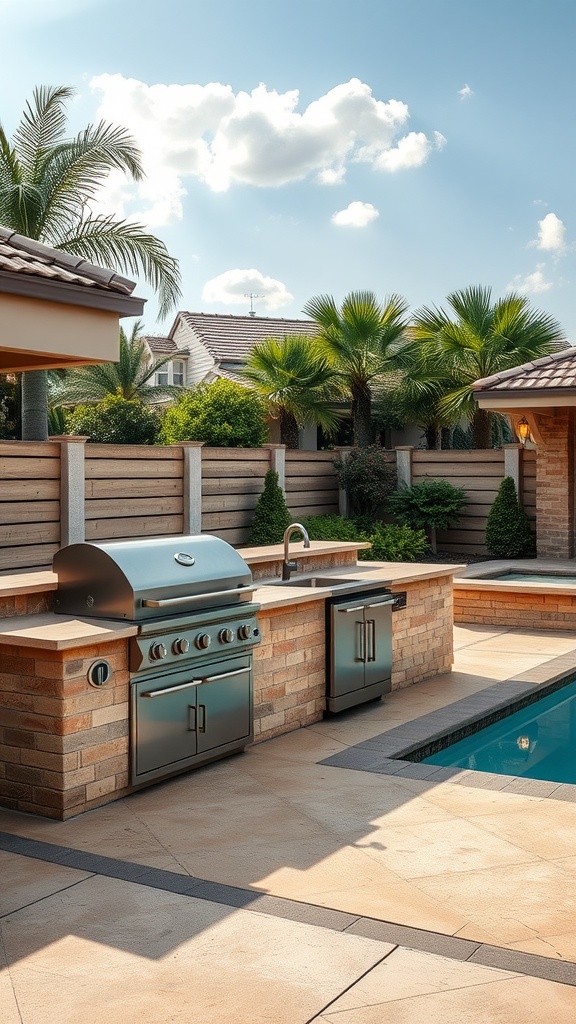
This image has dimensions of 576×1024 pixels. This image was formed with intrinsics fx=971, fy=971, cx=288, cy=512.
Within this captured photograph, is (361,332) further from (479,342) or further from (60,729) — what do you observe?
(60,729)

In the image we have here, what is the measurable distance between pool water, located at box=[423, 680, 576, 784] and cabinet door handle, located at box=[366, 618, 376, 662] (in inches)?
35.0

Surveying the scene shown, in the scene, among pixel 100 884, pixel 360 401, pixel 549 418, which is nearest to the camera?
pixel 100 884

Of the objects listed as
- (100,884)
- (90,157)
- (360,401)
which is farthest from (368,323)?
(100,884)

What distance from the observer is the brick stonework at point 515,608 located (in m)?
10.8

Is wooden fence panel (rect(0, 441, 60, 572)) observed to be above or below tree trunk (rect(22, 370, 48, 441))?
below

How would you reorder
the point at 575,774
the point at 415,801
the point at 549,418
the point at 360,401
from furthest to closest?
the point at 360,401
the point at 549,418
the point at 575,774
the point at 415,801

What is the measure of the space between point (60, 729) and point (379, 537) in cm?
1040

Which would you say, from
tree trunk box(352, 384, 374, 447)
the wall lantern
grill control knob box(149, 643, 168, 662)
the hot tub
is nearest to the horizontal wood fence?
the wall lantern

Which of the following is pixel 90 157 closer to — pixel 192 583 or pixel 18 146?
pixel 18 146

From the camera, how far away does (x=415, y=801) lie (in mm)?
5082

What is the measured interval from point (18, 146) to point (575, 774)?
540 inches

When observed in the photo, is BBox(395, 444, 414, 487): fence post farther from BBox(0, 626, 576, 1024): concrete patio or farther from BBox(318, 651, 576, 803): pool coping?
BBox(0, 626, 576, 1024): concrete patio

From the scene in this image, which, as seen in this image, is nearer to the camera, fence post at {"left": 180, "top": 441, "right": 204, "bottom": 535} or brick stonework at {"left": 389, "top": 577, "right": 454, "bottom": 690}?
brick stonework at {"left": 389, "top": 577, "right": 454, "bottom": 690}

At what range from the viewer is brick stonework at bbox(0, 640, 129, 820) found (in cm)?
472
